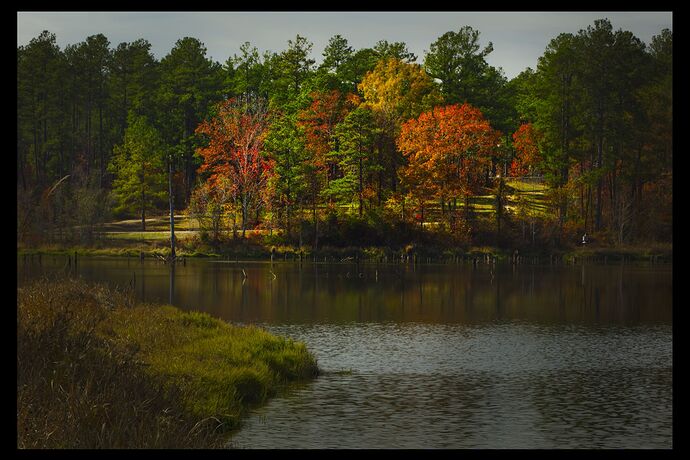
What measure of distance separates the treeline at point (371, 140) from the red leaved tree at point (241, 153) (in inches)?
9.7

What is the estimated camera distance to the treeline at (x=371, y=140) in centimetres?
9556

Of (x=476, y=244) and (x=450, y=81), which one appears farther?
(x=450, y=81)

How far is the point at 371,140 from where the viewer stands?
307 ft

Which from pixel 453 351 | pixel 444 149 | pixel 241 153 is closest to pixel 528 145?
pixel 444 149

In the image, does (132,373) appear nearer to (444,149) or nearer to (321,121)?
(444,149)

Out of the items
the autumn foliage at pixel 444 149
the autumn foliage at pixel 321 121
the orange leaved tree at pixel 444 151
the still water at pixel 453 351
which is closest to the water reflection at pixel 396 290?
the still water at pixel 453 351

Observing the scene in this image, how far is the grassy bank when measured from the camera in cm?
1658

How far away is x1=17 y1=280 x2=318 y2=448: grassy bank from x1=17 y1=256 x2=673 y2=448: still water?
133 centimetres

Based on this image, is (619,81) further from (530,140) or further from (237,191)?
(237,191)

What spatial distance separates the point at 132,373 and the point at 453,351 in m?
18.9

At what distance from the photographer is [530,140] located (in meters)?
110

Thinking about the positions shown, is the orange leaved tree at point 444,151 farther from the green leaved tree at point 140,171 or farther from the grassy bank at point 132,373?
the grassy bank at point 132,373
